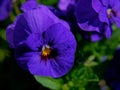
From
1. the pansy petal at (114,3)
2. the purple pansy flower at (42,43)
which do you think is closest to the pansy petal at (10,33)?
the purple pansy flower at (42,43)

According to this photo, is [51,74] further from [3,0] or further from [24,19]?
[3,0]

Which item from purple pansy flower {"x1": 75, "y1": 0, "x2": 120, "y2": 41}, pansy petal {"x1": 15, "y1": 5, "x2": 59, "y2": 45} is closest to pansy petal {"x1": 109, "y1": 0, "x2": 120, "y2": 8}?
purple pansy flower {"x1": 75, "y1": 0, "x2": 120, "y2": 41}

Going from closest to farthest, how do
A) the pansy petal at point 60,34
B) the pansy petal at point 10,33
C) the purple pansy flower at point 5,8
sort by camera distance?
the pansy petal at point 60,34, the pansy petal at point 10,33, the purple pansy flower at point 5,8

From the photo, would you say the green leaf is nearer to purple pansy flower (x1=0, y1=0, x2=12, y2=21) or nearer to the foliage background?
the foliage background

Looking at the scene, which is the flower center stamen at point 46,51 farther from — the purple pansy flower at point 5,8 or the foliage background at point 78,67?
the purple pansy flower at point 5,8

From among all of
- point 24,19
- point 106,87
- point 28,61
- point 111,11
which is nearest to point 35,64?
point 28,61

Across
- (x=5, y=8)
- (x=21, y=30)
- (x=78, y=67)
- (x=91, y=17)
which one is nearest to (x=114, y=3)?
(x=91, y=17)
